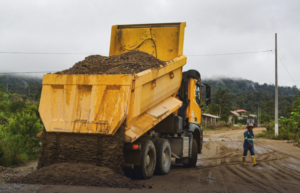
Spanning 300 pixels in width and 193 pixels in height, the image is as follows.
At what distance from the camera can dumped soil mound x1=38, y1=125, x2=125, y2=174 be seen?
20.3 feet

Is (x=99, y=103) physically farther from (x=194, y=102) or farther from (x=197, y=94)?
(x=197, y=94)

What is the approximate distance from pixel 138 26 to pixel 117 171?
5.53 meters

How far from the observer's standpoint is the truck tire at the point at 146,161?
7.20 metres

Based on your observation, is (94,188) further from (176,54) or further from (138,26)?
(138,26)

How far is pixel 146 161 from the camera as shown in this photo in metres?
7.42

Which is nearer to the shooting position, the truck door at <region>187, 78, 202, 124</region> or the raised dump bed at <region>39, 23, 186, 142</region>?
the raised dump bed at <region>39, 23, 186, 142</region>

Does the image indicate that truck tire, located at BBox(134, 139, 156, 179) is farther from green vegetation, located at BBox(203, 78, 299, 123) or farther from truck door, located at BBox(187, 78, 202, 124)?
green vegetation, located at BBox(203, 78, 299, 123)

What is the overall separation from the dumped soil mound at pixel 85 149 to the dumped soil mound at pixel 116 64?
1.35 meters

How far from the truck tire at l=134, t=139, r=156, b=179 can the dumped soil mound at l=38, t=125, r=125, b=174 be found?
91 centimetres

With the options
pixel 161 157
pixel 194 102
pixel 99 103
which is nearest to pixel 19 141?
pixel 161 157

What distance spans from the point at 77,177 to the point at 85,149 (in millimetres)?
706

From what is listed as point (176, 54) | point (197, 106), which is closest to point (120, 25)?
point (176, 54)

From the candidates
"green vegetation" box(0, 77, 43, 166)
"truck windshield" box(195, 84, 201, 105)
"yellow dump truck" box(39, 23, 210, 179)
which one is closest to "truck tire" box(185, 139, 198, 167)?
"truck windshield" box(195, 84, 201, 105)

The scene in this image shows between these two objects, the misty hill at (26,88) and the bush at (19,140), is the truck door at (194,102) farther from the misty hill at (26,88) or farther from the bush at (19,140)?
the misty hill at (26,88)
